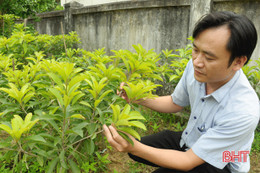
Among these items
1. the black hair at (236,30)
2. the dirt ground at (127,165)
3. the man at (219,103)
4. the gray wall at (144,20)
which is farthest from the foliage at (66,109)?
the gray wall at (144,20)

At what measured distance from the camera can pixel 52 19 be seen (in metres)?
7.73

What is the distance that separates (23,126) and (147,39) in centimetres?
393

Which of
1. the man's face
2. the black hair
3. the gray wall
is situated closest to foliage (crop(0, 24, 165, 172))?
the man's face

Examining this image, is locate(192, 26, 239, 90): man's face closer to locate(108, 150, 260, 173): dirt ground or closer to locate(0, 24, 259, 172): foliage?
locate(0, 24, 259, 172): foliage

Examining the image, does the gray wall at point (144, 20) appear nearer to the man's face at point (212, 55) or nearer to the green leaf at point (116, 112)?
the man's face at point (212, 55)

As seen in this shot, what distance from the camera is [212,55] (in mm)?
1396

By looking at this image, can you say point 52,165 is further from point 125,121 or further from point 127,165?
point 127,165

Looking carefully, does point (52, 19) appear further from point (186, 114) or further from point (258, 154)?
point (258, 154)

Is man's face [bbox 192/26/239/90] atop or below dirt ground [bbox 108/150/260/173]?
atop

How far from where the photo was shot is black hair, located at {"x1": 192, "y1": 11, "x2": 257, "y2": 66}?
1355mm

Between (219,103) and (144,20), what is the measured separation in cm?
355

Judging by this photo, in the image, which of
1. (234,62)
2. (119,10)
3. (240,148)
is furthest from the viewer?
(119,10)

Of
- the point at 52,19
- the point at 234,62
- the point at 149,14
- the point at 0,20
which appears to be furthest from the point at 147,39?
the point at 52,19

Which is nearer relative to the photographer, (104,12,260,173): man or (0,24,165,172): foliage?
(0,24,165,172): foliage
